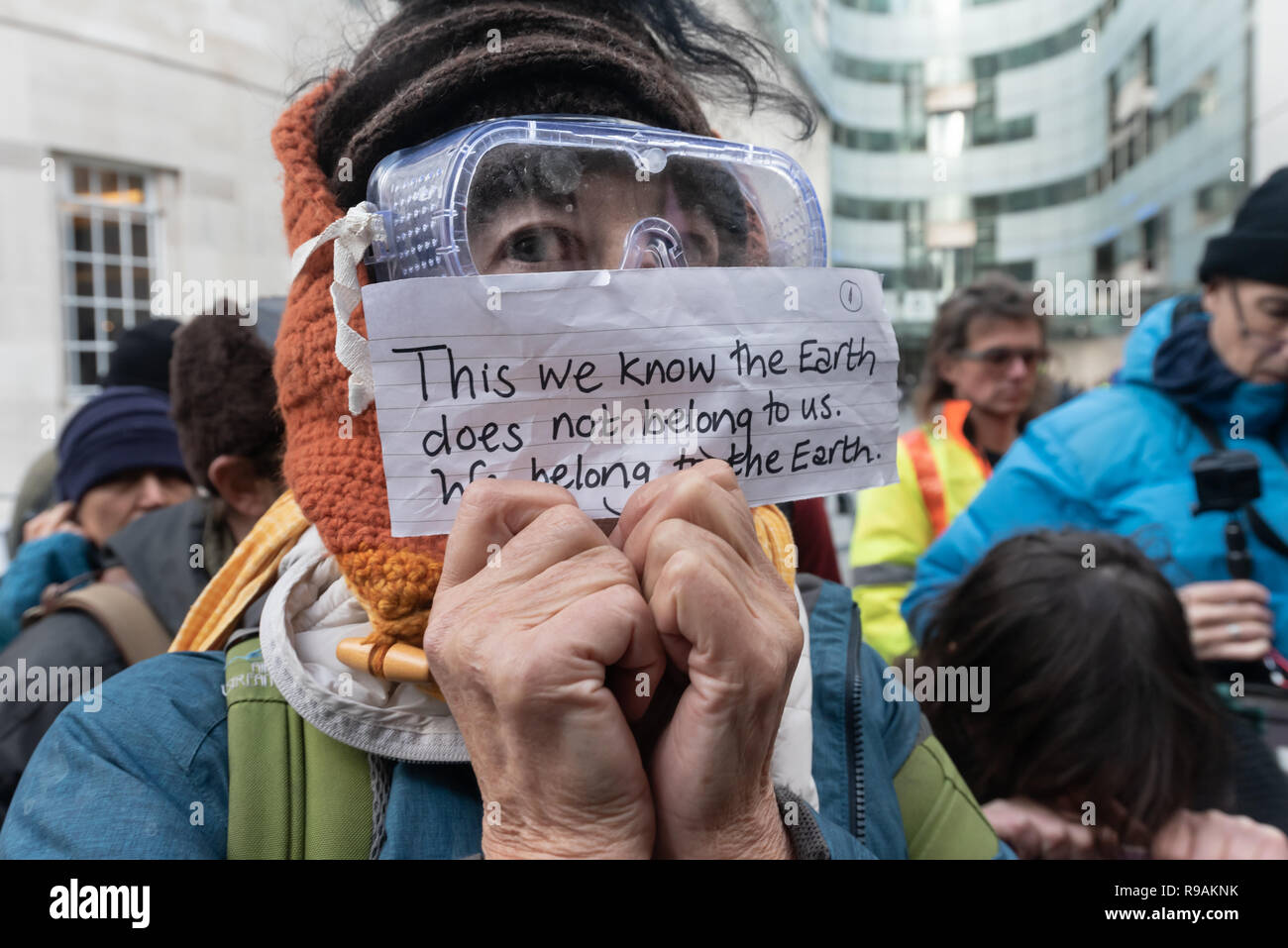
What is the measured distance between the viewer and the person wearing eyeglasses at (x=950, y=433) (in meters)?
3.34

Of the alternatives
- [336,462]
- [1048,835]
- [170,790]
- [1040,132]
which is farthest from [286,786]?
[1040,132]

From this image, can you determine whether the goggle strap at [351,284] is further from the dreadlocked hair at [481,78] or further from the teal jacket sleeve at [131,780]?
the teal jacket sleeve at [131,780]

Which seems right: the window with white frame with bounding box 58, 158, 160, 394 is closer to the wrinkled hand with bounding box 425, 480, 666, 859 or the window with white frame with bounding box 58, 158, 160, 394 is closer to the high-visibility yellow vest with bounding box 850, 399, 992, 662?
the high-visibility yellow vest with bounding box 850, 399, 992, 662

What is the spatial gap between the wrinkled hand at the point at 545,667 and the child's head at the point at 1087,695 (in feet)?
4.23

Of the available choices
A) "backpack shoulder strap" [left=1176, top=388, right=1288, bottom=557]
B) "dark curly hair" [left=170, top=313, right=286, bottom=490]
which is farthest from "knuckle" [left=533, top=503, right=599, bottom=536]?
"backpack shoulder strap" [left=1176, top=388, right=1288, bottom=557]

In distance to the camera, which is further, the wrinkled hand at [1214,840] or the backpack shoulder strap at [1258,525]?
the backpack shoulder strap at [1258,525]

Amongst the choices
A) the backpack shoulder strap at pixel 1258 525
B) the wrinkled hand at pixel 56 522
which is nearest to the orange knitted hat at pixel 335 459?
the wrinkled hand at pixel 56 522

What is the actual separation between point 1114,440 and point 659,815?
2.21m

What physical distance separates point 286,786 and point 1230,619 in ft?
7.46

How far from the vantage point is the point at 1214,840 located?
1.79 m

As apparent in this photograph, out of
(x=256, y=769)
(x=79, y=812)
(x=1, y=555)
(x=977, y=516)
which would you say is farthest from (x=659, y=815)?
(x=1, y=555)

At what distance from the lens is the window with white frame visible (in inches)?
255

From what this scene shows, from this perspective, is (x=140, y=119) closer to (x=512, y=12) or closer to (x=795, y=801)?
(x=512, y=12)
